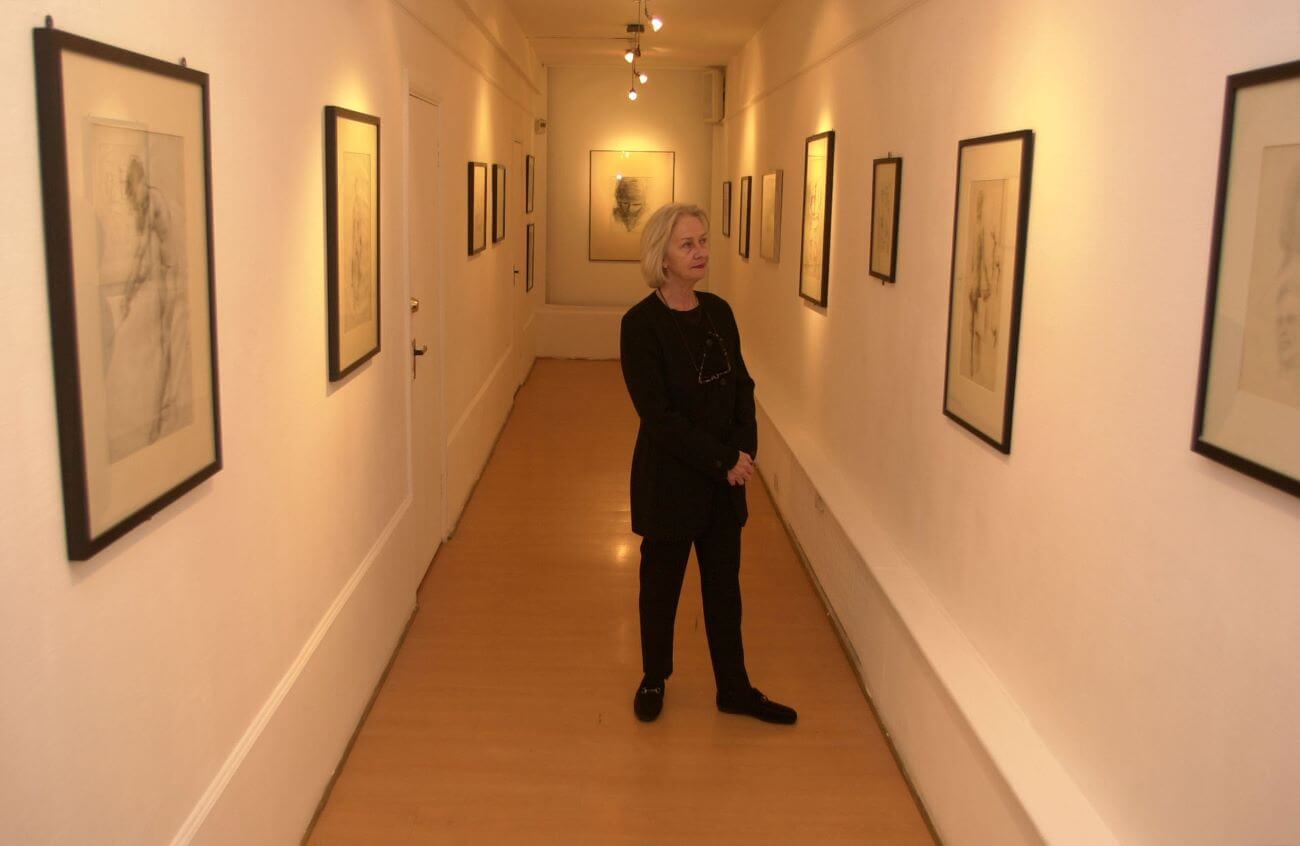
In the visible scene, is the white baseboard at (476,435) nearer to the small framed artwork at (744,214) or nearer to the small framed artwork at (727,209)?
the small framed artwork at (744,214)

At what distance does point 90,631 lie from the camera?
1.93 m

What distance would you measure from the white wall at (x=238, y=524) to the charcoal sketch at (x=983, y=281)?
75.2 inches

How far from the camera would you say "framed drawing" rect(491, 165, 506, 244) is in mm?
7911

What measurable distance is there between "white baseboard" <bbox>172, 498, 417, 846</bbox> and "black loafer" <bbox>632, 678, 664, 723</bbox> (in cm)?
97

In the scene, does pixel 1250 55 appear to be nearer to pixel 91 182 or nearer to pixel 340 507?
pixel 91 182

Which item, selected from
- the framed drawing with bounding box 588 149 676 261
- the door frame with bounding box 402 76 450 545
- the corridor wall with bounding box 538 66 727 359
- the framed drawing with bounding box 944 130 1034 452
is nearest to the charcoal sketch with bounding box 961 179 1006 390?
the framed drawing with bounding box 944 130 1034 452

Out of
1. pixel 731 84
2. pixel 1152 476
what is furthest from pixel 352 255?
pixel 731 84

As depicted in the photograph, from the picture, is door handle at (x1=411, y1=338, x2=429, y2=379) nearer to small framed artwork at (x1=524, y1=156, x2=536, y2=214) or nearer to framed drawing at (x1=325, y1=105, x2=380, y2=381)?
framed drawing at (x1=325, y1=105, x2=380, y2=381)

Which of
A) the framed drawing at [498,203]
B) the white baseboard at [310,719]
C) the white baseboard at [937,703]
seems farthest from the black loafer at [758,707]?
the framed drawing at [498,203]

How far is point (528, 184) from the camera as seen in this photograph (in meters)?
11.2

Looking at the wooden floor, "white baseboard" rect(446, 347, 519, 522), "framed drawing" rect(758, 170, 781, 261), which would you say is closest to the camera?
the wooden floor

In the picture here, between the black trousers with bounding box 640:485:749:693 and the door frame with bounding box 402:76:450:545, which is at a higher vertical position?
the door frame with bounding box 402:76:450:545

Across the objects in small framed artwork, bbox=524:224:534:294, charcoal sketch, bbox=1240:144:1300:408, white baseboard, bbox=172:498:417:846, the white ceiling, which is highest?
the white ceiling

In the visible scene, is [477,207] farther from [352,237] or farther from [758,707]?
[758,707]
